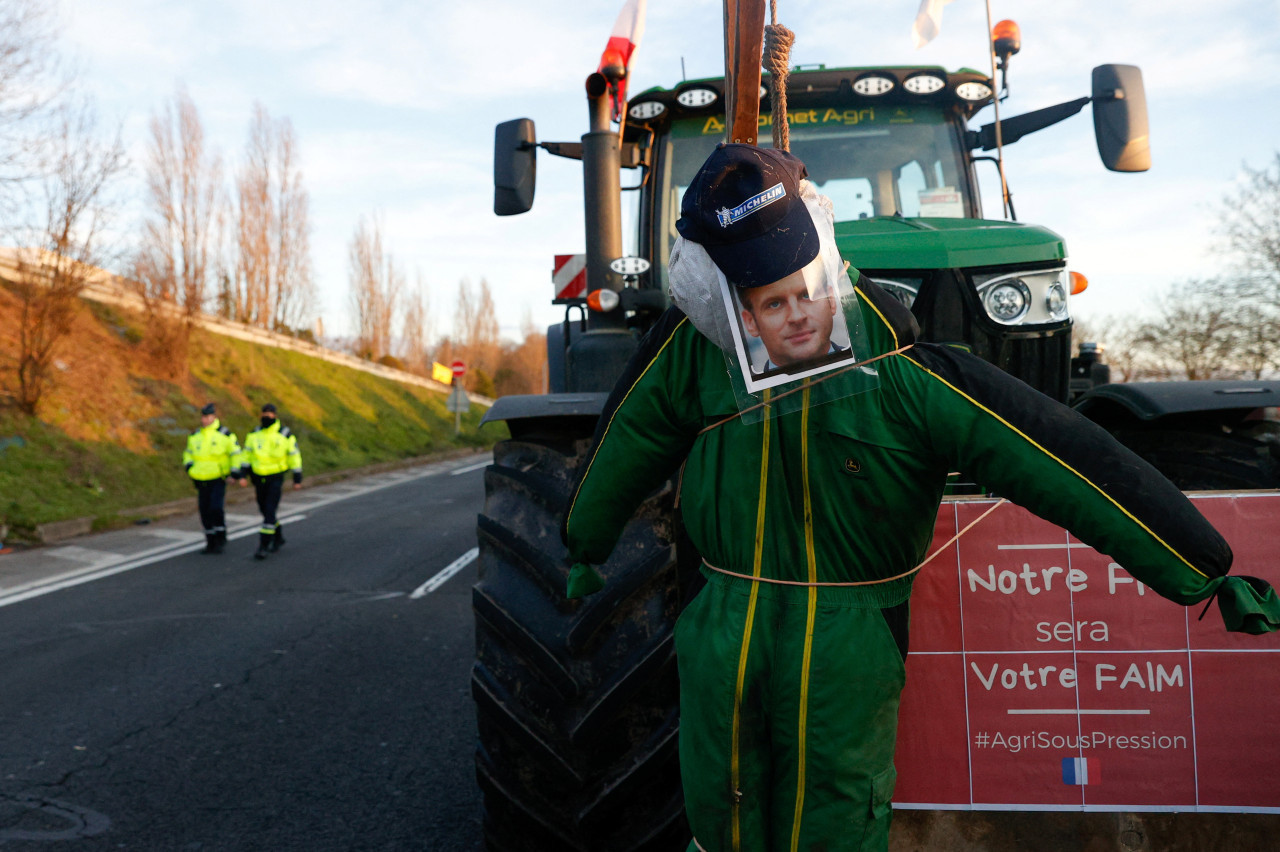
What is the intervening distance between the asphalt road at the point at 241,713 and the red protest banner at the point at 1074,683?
1936 mm

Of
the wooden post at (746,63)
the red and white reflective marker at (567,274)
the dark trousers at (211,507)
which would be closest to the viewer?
the wooden post at (746,63)

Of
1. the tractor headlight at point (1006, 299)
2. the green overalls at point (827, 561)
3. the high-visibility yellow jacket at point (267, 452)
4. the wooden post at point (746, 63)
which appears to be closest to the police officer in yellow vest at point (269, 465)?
the high-visibility yellow jacket at point (267, 452)

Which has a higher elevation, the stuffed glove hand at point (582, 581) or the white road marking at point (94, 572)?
the stuffed glove hand at point (582, 581)

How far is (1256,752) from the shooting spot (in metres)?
2.52

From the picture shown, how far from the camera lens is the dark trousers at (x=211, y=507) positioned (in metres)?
11.5

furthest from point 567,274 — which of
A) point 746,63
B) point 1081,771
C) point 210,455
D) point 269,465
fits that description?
point 1081,771

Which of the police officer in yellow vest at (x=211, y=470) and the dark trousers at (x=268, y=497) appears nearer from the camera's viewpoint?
the dark trousers at (x=268, y=497)

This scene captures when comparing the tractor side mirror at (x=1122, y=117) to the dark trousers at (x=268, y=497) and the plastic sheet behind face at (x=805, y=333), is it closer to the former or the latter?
the plastic sheet behind face at (x=805, y=333)

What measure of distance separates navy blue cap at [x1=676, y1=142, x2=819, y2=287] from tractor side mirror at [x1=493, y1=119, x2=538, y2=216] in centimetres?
260

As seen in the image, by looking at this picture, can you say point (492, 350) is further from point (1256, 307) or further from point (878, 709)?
point (878, 709)

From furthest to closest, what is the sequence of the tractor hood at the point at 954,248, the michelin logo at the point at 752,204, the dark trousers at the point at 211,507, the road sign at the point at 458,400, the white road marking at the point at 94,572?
1. the road sign at the point at 458,400
2. the dark trousers at the point at 211,507
3. the white road marking at the point at 94,572
4. the tractor hood at the point at 954,248
5. the michelin logo at the point at 752,204

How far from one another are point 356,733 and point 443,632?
2.16m

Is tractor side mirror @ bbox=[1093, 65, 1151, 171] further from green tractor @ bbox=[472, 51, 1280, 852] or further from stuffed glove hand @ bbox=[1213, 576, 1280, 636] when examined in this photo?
stuffed glove hand @ bbox=[1213, 576, 1280, 636]

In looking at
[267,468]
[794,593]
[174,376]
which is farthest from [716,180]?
[174,376]
